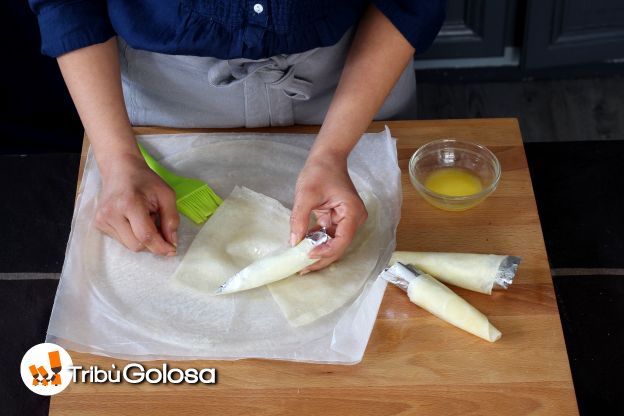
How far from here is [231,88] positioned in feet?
3.42

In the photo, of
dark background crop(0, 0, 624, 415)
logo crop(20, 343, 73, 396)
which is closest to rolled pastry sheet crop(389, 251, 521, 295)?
logo crop(20, 343, 73, 396)

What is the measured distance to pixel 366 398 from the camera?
0.79 metres

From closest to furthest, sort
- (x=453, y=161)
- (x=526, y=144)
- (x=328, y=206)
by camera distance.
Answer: (x=328, y=206) → (x=453, y=161) → (x=526, y=144)

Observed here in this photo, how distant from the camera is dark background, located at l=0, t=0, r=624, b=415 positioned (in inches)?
50.3

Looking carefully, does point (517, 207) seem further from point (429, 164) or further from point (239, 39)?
point (239, 39)

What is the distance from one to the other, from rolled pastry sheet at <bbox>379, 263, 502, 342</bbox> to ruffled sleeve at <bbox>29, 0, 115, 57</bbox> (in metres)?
0.49

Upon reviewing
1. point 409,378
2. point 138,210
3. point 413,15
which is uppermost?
point 413,15

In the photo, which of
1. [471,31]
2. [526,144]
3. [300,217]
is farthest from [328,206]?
[471,31]

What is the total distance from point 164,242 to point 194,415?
222mm

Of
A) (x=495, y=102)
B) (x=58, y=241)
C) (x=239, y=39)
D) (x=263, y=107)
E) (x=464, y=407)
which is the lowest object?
(x=495, y=102)

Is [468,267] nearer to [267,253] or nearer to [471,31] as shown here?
[267,253]

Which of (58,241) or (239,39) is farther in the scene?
(58,241)

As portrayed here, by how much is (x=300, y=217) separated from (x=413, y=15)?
31 centimetres

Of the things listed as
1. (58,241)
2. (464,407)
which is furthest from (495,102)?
(464,407)
